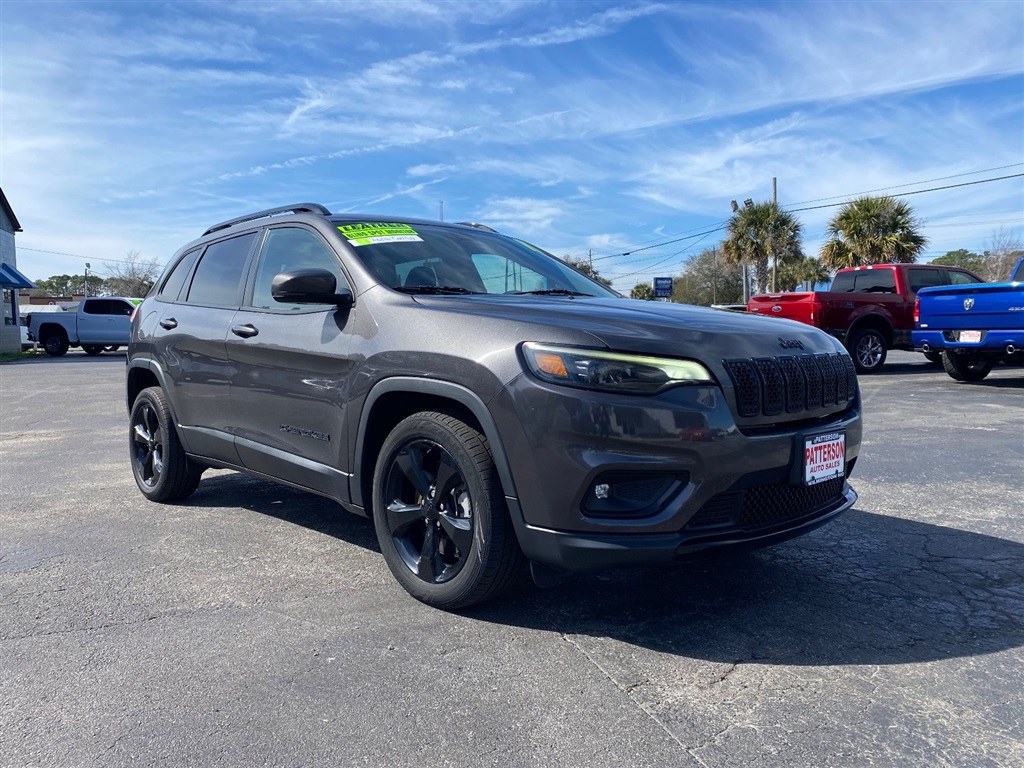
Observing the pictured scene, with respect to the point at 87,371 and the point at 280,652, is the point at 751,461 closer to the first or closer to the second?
the point at 280,652

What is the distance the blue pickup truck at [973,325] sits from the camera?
11102 millimetres

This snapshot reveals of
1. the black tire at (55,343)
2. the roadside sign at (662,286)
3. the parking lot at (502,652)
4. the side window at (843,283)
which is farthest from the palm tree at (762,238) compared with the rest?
the parking lot at (502,652)

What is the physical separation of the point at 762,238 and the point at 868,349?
23.1 m

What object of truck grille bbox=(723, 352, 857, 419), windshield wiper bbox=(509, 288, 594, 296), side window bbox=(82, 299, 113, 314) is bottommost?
truck grille bbox=(723, 352, 857, 419)

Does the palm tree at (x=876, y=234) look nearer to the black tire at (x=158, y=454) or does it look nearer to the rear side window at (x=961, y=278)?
the rear side window at (x=961, y=278)

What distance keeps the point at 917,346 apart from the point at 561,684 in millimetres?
12034

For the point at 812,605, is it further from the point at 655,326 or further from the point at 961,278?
the point at 961,278

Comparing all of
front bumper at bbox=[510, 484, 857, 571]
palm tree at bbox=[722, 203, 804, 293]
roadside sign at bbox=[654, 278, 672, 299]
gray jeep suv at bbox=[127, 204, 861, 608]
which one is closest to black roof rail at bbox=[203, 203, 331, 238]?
gray jeep suv at bbox=[127, 204, 861, 608]

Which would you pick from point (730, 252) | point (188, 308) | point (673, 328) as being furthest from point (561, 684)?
point (730, 252)

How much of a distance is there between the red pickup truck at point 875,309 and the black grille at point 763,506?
39.9 ft

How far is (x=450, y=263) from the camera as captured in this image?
3.99m

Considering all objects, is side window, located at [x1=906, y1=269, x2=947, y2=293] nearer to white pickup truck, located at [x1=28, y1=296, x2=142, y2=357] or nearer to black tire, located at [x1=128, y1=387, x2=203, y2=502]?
black tire, located at [x1=128, y1=387, x2=203, y2=502]

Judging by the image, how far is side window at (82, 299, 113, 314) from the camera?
86.5ft

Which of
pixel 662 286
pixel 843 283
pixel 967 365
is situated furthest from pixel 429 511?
pixel 662 286
